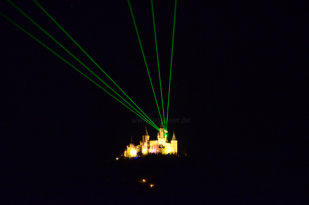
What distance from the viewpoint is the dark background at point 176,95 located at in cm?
647

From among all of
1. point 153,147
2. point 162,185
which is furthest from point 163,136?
point 162,185

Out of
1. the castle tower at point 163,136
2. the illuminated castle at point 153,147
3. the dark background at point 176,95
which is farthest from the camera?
the castle tower at point 163,136

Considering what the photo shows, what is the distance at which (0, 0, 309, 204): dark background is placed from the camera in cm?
647

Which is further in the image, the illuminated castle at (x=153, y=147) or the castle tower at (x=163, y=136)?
the castle tower at (x=163, y=136)

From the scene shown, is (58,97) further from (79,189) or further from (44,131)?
(79,189)

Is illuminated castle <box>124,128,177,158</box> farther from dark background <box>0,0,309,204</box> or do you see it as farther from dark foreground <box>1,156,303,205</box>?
dark foreground <box>1,156,303,205</box>

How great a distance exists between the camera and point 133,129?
499 inches

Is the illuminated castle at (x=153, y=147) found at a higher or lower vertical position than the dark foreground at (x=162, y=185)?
higher

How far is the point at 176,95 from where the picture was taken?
35.9ft

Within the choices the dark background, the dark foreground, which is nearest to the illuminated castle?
the dark background

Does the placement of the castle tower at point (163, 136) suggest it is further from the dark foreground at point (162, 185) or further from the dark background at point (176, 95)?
the dark foreground at point (162, 185)

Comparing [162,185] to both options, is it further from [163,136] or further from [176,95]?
[176,95]

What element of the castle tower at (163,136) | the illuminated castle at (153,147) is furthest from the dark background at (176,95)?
the illuminated castle at (153,147)

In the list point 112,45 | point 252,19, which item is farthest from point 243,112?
point 112,45
